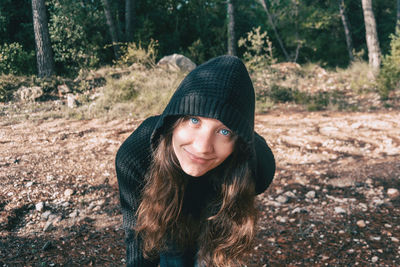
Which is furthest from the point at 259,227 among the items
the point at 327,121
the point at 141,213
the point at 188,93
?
the point at 327,121

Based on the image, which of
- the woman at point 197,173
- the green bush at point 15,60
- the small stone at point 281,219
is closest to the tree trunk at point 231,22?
the green bush at point 15,60

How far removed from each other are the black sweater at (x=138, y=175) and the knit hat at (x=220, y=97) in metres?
0.27

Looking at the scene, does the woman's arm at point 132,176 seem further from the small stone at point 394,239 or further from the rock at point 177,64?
the rock at point 177,64

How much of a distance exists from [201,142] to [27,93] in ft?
24.2

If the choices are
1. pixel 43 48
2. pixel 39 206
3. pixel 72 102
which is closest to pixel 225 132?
pixel 39 206

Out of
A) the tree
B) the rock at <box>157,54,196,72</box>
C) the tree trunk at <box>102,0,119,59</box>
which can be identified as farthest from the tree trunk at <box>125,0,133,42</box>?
the rock at <box>157,54,196,72</box>

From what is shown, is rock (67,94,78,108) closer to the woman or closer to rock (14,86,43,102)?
rock (14,86,43,102)

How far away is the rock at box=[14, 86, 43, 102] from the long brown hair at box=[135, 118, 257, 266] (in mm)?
6783

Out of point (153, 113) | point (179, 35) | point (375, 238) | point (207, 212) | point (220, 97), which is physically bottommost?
point (375, 238)

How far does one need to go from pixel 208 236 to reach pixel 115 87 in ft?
19.9

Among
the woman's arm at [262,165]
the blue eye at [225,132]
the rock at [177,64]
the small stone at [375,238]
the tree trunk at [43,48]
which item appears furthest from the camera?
the rock at [177,64]

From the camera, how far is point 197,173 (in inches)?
56.9

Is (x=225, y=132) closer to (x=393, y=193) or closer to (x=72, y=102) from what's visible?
(x=393, y=193)

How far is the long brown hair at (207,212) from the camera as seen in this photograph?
1559mm
